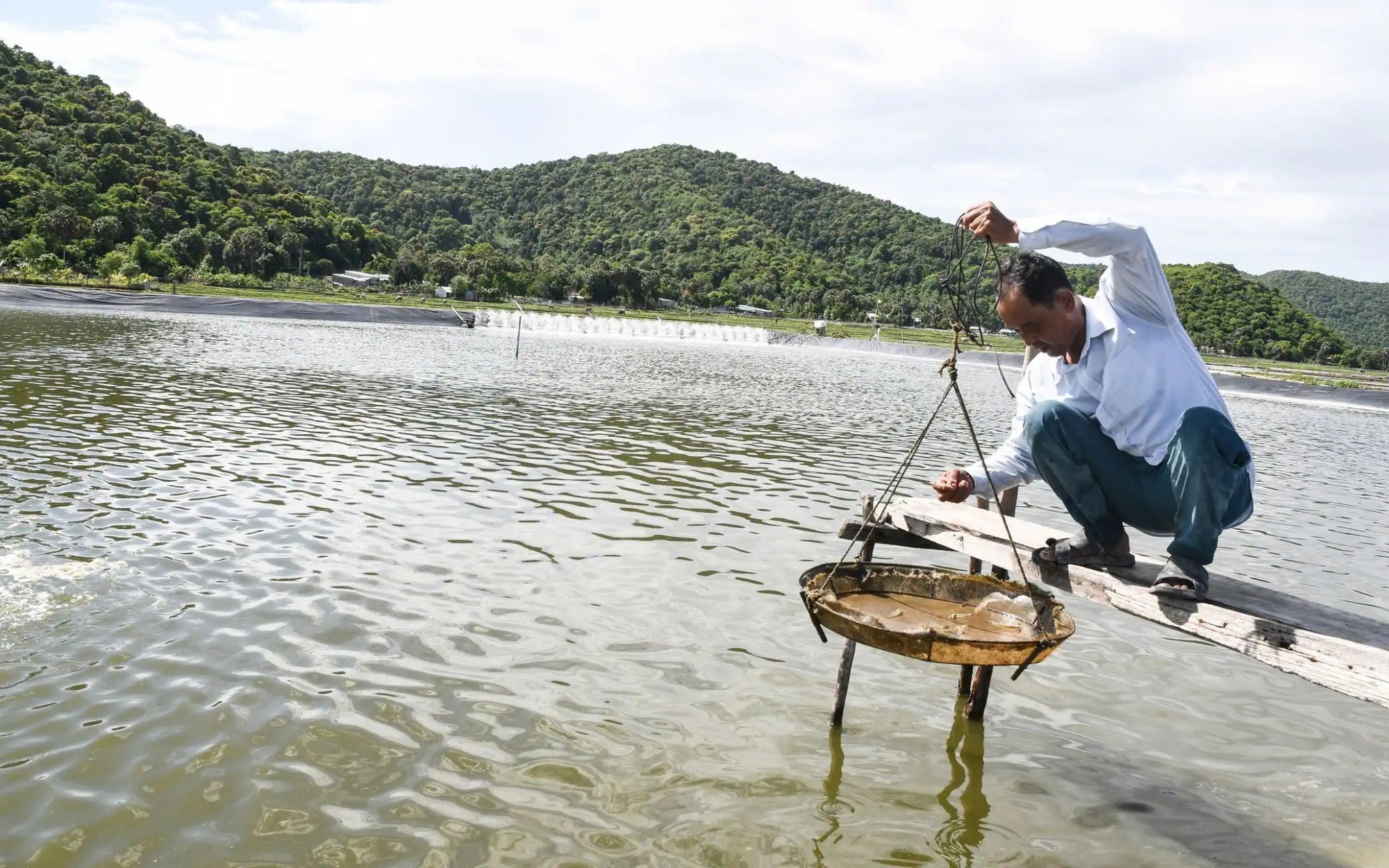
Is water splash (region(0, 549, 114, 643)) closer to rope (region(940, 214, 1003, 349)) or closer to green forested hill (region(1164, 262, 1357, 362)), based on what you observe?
rope (region(940, 214, 1003, 349))

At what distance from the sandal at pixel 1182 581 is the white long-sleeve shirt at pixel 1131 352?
481 mm

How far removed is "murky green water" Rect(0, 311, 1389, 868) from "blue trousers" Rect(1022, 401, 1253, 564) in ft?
5.06

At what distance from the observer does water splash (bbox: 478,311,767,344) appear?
2736 inches

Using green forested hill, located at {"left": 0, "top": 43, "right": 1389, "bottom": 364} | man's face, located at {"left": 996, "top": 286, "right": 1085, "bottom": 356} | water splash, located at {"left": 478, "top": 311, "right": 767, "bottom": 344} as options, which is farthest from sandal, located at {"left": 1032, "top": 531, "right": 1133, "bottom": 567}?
water splash, located at {"left": 478, "top": 311, "right": 767, "bottom": 344}

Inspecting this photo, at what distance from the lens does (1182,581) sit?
4.06 metres

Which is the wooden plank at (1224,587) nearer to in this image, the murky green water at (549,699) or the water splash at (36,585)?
the murky green water at (549,699)

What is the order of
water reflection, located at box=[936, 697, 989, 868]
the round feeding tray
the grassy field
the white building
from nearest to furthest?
1. the round feeding tray
2. water reflection, located at box=[936, 697, 989, 868]
3. the grassy field
4. the white building

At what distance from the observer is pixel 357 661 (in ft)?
19.2

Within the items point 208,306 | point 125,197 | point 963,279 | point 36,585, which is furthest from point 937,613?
point 125,197

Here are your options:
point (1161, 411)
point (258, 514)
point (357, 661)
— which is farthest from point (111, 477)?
point (1161, 411)

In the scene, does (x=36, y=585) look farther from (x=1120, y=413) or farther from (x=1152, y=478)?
(x=1152, y=478)

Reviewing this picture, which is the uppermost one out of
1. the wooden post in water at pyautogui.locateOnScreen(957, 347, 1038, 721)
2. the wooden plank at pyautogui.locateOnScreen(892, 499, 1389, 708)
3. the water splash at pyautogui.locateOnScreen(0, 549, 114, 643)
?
the wooden plank at pyautogui.locateOnScreen(892, 499, 1389, 708)

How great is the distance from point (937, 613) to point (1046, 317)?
5.45 feet

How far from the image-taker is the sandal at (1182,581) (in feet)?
13.2
